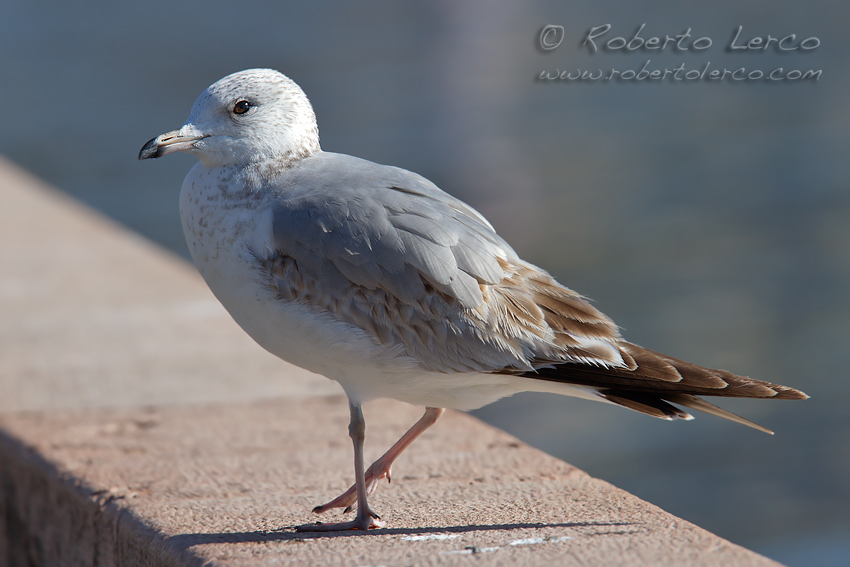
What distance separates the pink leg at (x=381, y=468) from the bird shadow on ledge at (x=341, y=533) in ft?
0.81

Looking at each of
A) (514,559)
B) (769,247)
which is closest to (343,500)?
(514,559)

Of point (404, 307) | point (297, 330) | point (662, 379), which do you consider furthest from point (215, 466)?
point (662, 379)

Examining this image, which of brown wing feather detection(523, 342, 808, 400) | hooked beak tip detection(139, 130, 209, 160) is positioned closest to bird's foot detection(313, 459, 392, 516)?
brown wing feather detection(523, 342, 808, 400)

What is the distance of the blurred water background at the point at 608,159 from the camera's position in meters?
6.66

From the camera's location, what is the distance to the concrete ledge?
8.96ft

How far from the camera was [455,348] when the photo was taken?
2.85m

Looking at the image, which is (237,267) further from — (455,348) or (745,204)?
(745,204)

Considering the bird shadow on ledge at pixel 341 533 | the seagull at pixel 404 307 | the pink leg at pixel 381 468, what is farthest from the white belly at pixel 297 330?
the bird shadow on ledge at pixel 341 533

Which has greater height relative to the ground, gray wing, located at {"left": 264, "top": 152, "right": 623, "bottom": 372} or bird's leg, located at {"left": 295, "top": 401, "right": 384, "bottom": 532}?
gray wing, located at {"left": 264, "top": 152, "right": 623, "bottom": 372}

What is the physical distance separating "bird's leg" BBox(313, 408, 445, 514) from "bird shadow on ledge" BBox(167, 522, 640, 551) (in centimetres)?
24

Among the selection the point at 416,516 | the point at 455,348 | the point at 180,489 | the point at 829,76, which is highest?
the point at 829,76

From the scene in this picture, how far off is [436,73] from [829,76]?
6.10 m

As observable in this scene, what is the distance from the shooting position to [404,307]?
2.87 metres

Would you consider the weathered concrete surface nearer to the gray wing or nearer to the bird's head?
the gray wing
